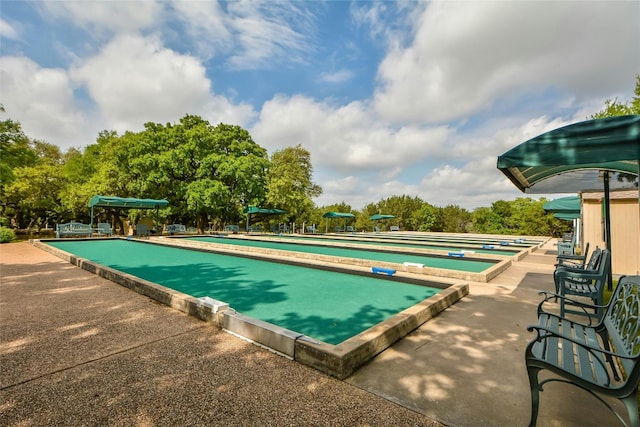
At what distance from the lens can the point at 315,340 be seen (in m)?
2.70

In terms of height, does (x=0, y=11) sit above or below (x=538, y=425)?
above

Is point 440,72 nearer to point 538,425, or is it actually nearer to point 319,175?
point 538,425

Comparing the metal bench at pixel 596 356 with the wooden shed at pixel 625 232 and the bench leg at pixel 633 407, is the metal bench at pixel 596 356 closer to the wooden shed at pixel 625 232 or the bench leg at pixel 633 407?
the bench leg at pixel 633 407

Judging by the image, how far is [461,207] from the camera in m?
40.7

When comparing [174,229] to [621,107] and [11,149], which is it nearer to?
[11,149]

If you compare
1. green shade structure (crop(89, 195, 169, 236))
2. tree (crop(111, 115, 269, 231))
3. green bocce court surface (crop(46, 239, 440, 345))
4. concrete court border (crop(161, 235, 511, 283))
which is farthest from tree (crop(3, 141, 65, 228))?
green bocce court surface (crop(46, 239, 440, 345))

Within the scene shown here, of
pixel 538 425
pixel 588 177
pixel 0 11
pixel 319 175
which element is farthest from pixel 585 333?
pixel 319 175

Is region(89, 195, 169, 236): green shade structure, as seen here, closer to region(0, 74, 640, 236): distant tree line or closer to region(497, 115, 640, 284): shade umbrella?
region(0, 74, 640, 236): distant tree line

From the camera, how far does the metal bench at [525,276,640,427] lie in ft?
4.83

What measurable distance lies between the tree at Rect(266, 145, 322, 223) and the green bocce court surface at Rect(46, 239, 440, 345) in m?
13.3

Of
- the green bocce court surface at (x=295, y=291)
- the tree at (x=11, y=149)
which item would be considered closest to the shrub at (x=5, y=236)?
the tree at (x=11, y=149)

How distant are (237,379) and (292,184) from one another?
2154 centimetres

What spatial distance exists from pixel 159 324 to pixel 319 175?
30.6 m

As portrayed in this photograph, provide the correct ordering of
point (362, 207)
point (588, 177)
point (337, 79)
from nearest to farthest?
point (588, 177), point (337, 79), point (362, 207)
